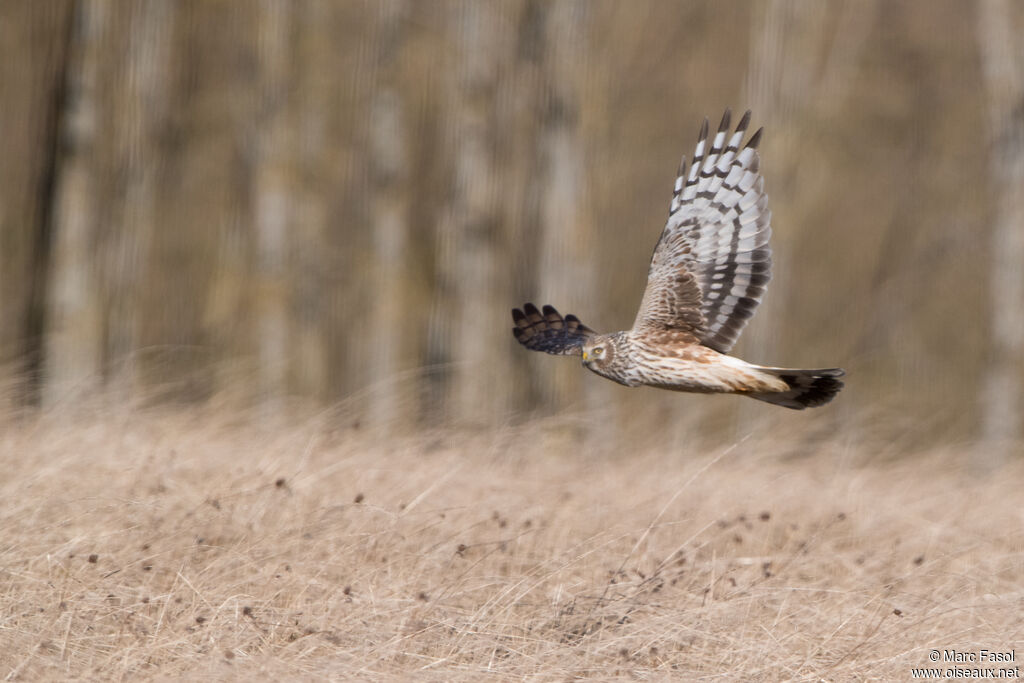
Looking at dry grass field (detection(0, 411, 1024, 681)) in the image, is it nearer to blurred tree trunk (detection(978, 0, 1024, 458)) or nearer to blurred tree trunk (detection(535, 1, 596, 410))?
blurred tree trunk (detection(535, 1, 596, 410))

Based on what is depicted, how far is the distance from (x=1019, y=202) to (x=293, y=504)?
858 centimetres

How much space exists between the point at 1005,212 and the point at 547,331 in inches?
294

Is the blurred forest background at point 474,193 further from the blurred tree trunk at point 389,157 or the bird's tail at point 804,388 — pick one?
the bird's tail at point 804,388

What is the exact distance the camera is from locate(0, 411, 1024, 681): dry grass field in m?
4.58

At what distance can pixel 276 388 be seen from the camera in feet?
40.9

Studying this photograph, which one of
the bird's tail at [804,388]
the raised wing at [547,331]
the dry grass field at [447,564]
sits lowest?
the dry grass field at [447,564]

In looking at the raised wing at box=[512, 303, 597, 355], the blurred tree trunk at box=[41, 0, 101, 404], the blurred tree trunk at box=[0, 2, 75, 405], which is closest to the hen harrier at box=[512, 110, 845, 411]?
the raised wing at box=[512, 303, 597, 355]

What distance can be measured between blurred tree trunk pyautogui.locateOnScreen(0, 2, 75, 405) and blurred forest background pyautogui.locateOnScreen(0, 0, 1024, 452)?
6cm

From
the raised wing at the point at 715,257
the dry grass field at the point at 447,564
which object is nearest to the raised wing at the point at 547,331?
the raised wing at the point at 715,257

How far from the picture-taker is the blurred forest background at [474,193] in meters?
11.1

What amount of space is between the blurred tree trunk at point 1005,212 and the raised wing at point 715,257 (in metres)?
7.03

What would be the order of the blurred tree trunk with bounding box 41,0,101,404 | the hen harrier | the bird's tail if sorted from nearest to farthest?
the bird's tail, the hen harrier, the blurred tree trunk with bounding box 41,0,101,404

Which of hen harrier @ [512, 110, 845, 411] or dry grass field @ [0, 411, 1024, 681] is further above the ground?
hen harrier @ [512, 110, 845, 411]

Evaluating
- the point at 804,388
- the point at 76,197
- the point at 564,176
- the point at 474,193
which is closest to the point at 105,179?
the point at 76,197
